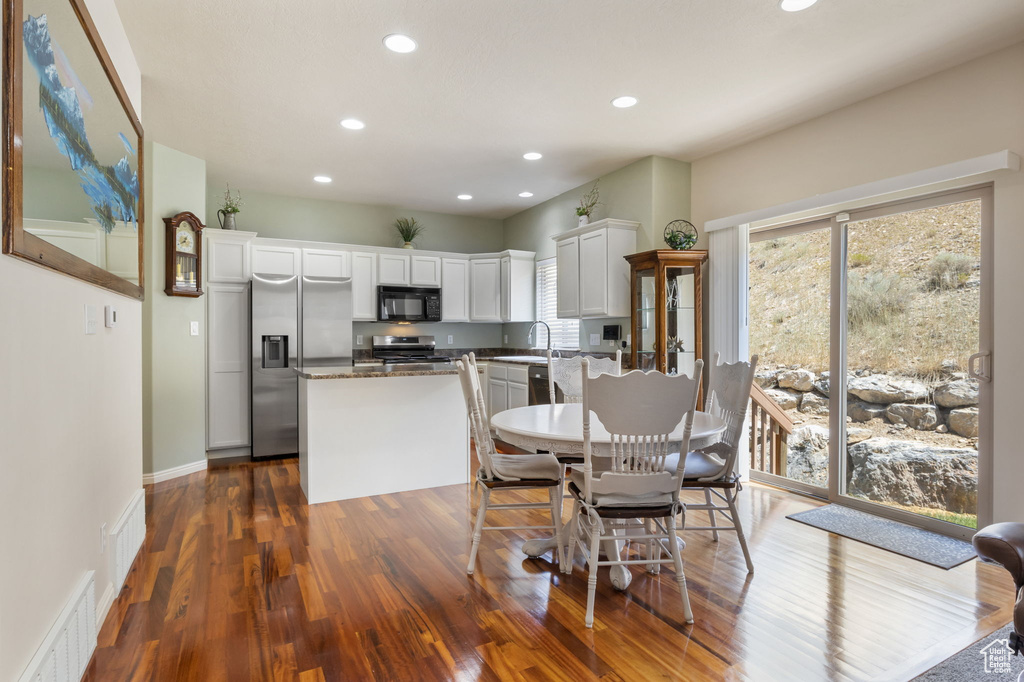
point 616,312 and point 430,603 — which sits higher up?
point 616,312

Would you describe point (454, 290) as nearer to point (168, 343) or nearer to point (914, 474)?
point (168, 343)

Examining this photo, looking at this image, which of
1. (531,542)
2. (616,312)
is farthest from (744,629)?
(616,312)

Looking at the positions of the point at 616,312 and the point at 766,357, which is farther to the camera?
the point at 616,312

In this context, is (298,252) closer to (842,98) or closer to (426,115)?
(426,115)

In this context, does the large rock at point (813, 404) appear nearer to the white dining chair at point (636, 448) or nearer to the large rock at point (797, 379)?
the large rock at point (797, 379)

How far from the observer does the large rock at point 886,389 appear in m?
3.40

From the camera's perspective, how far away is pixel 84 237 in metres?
1.93

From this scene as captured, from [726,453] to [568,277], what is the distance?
2.87 m

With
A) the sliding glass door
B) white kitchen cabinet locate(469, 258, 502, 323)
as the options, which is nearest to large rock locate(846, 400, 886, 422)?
the sliding glass door

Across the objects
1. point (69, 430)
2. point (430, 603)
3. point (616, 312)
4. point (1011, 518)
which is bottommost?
point (430, 603)

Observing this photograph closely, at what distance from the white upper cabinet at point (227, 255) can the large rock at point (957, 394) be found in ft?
18.1

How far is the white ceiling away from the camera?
8.55 ft

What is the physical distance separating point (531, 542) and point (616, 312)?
2.55m

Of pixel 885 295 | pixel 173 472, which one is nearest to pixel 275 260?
pixel 173 472
